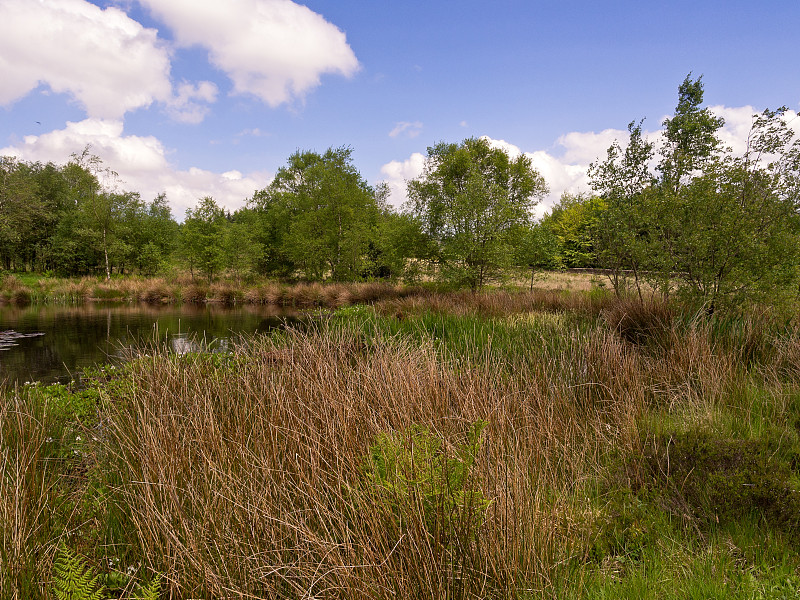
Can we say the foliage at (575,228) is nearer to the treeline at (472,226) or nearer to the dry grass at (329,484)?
the treeline at (472,226)

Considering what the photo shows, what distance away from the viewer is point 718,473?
9.16 feet

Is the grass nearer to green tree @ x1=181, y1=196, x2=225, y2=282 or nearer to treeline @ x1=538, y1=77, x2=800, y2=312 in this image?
treeline @ x1=538, y1=77, x2=800, y2=312

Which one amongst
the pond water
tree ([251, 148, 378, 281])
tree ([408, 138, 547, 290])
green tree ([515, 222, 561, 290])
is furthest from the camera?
tree ([251, 148, 378, 281])

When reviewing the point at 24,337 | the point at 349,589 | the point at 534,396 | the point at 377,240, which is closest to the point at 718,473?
the point at 534,396

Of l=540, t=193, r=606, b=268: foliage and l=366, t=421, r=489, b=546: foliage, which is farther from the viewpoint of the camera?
l=540, t=193, r=606, b=268: foliage

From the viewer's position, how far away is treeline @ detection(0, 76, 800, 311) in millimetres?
7168

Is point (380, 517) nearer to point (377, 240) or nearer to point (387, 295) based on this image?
point (387, 295)

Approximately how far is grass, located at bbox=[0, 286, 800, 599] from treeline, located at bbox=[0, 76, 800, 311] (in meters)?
3.63

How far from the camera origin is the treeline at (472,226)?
7168 mm

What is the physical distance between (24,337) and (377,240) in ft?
66.8

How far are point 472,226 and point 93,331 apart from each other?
54.1 ft

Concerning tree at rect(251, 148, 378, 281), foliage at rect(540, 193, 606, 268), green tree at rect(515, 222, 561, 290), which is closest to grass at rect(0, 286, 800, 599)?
foliage at rect(540, 193, 606, 268)

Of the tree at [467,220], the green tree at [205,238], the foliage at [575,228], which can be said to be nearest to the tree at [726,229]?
the foliage at [575,228]

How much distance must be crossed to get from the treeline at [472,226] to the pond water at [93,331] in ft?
24.8
